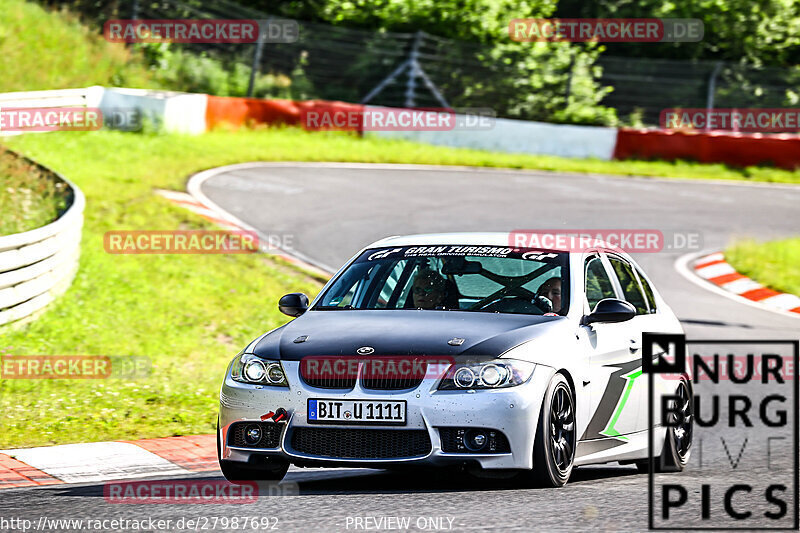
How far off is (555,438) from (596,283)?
1.49 meters

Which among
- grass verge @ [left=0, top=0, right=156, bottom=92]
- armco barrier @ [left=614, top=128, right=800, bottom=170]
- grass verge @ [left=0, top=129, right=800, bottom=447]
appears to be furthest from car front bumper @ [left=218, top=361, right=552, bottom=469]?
armco barrier @ [left=614, top=128, right=800, bottom=170]

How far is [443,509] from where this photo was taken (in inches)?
233

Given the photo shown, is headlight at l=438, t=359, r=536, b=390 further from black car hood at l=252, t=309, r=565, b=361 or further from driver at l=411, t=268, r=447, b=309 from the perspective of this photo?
driver at l=411, t=268, r=447, b=309

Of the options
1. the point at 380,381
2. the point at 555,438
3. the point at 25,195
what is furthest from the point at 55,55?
the point at 555,438

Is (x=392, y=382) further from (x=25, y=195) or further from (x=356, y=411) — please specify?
(x=25, y=195)

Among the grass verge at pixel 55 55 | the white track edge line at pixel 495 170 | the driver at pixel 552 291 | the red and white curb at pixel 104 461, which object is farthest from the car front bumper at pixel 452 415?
the grass verge at pixel 55 55

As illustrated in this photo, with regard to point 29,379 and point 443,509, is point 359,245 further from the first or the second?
point 443,509

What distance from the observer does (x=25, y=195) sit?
1484 centimetres

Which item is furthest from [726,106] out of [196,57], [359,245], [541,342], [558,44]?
[541,342]

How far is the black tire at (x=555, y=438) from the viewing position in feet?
20.9

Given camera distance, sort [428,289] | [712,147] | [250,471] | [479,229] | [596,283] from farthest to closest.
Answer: [712,147] < [479,229] < [596,283] < [428,289] < [250,471]

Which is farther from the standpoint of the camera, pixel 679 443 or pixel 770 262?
pixel 770 262

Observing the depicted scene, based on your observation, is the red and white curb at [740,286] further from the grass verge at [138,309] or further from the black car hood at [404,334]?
the black car hood at [404,334]

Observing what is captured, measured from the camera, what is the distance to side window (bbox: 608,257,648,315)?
8.16m
